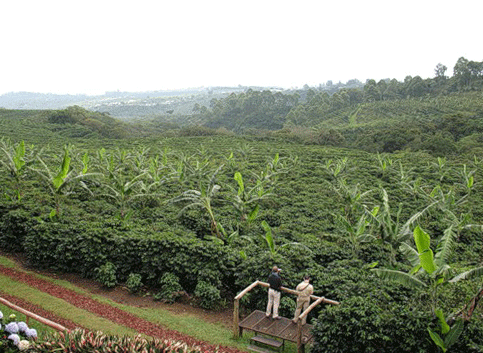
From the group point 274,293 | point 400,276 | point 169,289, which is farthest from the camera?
point 169,289

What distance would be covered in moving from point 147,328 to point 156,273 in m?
1.98

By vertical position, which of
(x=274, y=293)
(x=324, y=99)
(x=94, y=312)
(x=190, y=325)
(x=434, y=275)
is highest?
(x=324, y=99)

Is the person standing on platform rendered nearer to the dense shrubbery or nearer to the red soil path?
the dense shrubbery

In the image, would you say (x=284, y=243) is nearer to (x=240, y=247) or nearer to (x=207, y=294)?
(x=240, y=247)

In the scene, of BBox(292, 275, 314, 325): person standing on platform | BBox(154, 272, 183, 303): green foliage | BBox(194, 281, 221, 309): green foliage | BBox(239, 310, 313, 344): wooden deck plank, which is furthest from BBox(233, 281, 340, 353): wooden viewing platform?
BBox(154, 272, 183, 303): green foliage

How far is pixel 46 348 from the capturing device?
19.3 feet

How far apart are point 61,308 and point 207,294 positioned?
299 centimetres

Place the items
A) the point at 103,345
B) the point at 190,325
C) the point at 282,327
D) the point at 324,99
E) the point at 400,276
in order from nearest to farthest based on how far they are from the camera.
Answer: the point at 103,345 → the point at 400,276 → the point at 282,327 → the point at 190,325 → the point at 324,99

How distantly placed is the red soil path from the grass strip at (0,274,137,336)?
121mm

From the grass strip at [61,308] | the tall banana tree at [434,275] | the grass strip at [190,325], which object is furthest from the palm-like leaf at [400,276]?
the grass strip at [61,308]

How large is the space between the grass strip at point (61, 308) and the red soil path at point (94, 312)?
4.8 inches

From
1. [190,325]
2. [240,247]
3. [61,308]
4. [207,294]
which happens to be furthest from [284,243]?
[61,308]

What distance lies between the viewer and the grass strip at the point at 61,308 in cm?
806

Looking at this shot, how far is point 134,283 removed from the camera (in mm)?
9648
